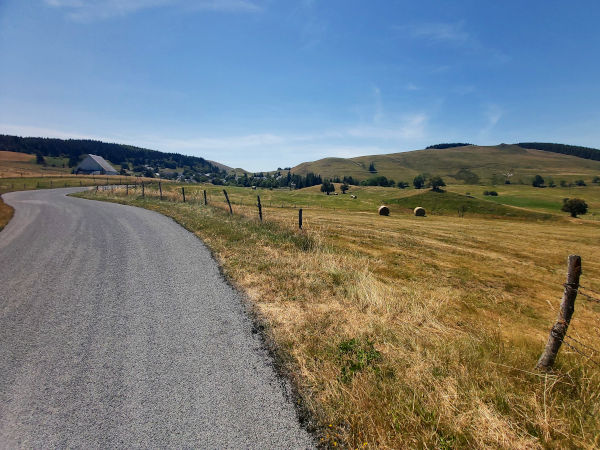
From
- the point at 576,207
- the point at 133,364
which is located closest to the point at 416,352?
the point at 133,364

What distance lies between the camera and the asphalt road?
11.1 ft

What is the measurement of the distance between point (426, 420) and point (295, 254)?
317 inches

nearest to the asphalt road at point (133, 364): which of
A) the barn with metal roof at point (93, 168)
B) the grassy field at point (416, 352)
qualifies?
the grassy field at point (416, 352)

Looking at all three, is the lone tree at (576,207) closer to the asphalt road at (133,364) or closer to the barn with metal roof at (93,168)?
the asphalt road at (133,364)

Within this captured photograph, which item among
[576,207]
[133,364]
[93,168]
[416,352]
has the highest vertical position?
[93,168]

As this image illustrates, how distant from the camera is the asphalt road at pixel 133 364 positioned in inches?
134

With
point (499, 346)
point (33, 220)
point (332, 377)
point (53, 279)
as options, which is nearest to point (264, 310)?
point (332, 377)

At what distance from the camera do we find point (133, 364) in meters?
4.59

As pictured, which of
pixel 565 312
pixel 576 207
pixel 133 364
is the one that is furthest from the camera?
pixel 576 207

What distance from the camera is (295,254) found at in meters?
11.2

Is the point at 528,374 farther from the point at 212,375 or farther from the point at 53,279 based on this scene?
the point at 53,279

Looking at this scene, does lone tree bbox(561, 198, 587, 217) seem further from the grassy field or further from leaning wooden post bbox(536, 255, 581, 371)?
leaning wooden post bbox(536, 255, 581, 371)

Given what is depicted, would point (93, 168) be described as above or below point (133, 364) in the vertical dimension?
above

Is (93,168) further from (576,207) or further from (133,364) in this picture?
(576,207)
